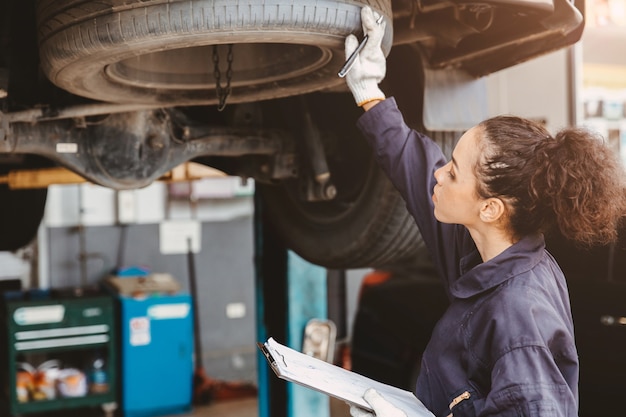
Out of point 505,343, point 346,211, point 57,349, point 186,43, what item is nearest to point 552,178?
point 505,343

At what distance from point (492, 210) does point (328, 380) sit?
14.9 inches

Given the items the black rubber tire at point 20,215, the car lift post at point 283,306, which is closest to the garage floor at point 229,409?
the car lift post at point 283,306

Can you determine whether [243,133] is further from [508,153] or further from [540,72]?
[540,72]

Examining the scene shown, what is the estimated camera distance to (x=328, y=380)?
3.65ft

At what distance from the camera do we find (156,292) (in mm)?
4219

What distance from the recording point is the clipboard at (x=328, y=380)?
105cm

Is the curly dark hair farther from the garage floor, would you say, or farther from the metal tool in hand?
the garage floor

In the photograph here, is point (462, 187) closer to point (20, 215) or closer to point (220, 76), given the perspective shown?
point (220, 76)

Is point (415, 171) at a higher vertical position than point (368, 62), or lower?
lower

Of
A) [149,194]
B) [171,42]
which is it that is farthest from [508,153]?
[149,194]

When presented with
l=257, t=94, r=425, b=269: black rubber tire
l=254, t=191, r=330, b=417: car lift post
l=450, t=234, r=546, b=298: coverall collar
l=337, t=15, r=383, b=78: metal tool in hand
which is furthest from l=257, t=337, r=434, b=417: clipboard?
l=254, t=191, r=330, b=417: car lift post

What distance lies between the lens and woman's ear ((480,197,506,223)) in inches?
43.6

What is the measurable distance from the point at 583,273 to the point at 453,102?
1079 millimetres

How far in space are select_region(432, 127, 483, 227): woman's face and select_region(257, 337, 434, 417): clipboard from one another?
32 centimetres
